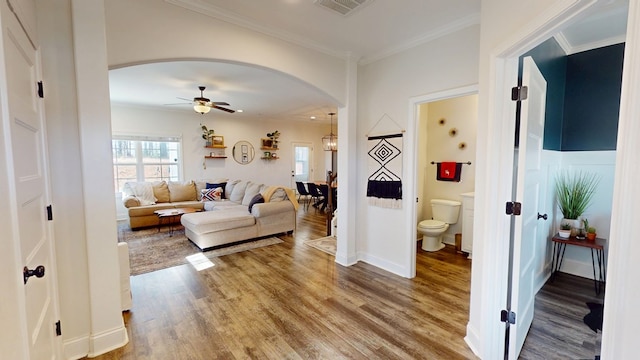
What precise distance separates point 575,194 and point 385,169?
2.00 m

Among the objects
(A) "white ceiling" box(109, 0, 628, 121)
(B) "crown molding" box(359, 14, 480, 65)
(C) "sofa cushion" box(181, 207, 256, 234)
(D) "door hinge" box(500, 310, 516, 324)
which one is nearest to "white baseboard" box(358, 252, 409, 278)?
(D) "door hinge" box(500, 310, 516, 324)

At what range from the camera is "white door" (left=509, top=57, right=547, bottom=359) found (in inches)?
69.4

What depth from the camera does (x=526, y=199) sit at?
1.88m

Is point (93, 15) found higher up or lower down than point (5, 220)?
higher up

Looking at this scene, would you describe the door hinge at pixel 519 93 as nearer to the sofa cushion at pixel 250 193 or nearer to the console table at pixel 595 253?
the console table at pixel 595 253

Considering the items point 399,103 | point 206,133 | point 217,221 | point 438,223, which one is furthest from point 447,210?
point 206,133

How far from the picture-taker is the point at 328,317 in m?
2.47

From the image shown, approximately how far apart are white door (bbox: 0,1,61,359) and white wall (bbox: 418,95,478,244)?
14.2ft

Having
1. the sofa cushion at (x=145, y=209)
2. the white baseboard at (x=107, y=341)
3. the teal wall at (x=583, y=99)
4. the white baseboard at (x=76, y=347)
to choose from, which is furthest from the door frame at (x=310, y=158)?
the white baseboard at (x=76, y=347)

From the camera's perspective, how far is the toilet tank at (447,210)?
165 inches

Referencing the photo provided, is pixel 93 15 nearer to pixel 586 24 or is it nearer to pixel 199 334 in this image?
pixel 199 334

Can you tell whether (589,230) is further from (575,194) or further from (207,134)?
(207,134)

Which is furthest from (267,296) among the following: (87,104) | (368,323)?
(87,104)

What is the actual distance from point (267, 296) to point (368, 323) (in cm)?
106
